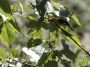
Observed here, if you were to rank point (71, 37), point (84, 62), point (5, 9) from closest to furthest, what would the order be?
1. point (5, 9)
2. point (71, 37)
3. point (84, 62)

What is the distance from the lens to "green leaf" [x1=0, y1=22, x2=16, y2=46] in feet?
2.92

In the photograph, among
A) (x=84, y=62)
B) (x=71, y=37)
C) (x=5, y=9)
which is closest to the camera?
(x=5, y=9)

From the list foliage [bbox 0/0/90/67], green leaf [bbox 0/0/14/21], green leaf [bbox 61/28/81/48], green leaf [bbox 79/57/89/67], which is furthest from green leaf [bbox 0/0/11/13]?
green leaf [bbox 79/57/89/67]

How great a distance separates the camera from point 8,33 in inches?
35.4

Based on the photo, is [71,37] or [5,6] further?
[71,37]

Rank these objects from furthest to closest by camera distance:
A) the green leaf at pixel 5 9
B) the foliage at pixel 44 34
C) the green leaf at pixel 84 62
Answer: the green leaf at pixel 84 62 → the foliage at pixel 44 34 → the green leaf at pixel 5 9

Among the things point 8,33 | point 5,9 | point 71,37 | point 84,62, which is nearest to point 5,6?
point 5,9

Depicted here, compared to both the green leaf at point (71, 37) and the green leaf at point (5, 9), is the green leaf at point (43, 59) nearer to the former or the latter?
the green leaf at point (71, 37)

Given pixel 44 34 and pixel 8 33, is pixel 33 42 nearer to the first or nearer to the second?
pixel 44 34

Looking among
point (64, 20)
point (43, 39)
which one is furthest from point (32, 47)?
point (64, 20)

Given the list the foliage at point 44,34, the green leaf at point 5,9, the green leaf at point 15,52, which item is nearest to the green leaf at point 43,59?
the foliage at point 44,34

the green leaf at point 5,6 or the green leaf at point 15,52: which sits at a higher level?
the green leaf at point 15,52

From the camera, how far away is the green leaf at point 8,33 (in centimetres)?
89

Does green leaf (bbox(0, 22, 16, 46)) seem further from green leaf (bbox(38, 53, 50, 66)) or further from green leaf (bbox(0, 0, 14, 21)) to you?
green leaf (bbox(38, 53, 50, 66))
